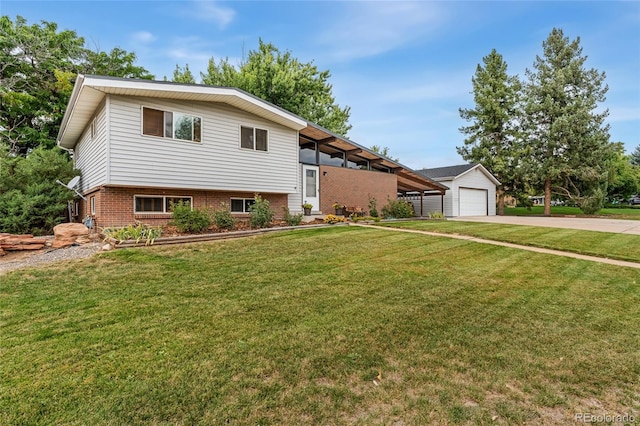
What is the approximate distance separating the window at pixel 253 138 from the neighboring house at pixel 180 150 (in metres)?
0.04

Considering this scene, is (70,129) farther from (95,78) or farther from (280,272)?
(280,272)

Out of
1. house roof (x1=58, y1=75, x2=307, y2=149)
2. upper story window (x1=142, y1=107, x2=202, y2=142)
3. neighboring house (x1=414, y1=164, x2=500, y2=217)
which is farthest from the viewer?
neighboring house (x1=414, y1=164, x2=500, y2=217)

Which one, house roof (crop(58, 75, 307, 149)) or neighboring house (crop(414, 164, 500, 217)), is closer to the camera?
house roof (crop(58, 75, 307, 149))

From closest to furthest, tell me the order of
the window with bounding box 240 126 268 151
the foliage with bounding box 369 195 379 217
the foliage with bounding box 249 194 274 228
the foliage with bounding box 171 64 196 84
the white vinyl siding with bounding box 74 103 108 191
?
1. the white vinyl siding with bounding box 74 103 108 191
2. the foliage with bounding box 249 194 274 228
3. the window with bounding box 240 126 268 151
4. the foliage with bounding box 369 195 379 217
5. the foliage with bounding box 171 64 196 84

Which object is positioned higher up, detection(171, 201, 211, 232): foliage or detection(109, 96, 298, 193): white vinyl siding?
detection(109, 96, 298, 193): white vinyl siding

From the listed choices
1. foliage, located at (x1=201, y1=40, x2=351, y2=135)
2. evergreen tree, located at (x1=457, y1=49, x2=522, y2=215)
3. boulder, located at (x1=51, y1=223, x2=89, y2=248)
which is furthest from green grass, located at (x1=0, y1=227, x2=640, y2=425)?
evergreen tree, located at (x1=457, y1=49, x2=522, y2=215)

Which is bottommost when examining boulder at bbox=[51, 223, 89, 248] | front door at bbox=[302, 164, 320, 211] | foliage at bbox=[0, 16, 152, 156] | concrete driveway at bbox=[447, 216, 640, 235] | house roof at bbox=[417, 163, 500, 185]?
concrete driveway at bbox=[447, 216, 640, 235]

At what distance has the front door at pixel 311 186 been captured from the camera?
603 inches

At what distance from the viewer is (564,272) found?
241 inches

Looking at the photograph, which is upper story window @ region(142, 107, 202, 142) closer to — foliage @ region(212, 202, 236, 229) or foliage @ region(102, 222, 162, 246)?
foliage @ region(212, 202, 236, 229)

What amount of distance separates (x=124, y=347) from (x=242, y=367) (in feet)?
4.20

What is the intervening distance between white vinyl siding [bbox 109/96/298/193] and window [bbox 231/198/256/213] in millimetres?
678

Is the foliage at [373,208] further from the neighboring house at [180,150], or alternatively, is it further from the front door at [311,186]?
the front door at [311,186]

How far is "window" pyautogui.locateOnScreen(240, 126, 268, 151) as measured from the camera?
12648 mm
